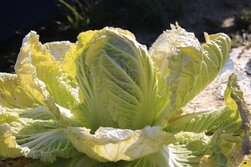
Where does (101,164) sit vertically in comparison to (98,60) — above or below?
below

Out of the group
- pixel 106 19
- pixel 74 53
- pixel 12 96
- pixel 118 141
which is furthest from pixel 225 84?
pixel 106 19

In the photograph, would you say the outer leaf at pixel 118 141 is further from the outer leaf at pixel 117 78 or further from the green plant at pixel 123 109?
the outer leaf at pixel 117 78

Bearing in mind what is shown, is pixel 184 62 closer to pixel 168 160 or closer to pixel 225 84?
pixel 168 160

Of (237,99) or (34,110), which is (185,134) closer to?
(237,99)

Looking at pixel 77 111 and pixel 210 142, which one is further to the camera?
pixel 77 111

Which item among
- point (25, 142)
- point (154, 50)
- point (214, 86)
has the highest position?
point (154, 50)

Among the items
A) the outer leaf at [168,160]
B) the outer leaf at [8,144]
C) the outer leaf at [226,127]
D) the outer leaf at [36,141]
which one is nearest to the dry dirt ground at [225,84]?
the outer leaf at [226,127]

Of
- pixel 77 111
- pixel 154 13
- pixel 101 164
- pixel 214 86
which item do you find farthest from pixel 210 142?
pixel 154 13
